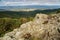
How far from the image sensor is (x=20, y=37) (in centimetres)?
601

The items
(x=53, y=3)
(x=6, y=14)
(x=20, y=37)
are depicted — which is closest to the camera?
(x=20, y=37)

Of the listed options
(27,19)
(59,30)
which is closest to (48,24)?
(59,30)

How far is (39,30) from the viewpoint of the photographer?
592 centimetres

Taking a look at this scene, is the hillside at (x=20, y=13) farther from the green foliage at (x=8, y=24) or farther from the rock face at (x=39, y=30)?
the rock face at (x=39, y=30)

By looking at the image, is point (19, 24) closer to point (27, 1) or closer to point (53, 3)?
point (27, 1)

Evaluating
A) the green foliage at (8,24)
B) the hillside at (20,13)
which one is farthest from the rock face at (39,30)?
the hillside at (20,13)

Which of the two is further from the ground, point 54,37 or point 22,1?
point 22,1

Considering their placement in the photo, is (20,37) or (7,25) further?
(7,25)

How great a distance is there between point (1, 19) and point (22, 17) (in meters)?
0.94

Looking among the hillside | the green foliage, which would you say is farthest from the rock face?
Answer: the hillside

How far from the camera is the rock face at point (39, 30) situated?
5.69 metres

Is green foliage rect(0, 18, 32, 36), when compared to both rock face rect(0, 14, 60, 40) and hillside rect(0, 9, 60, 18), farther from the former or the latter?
hillside rect(0, 9, 60, 18)

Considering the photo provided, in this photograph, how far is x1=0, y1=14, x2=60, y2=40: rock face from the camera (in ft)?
18.7

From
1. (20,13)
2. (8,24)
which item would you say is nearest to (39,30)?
(8,24)
